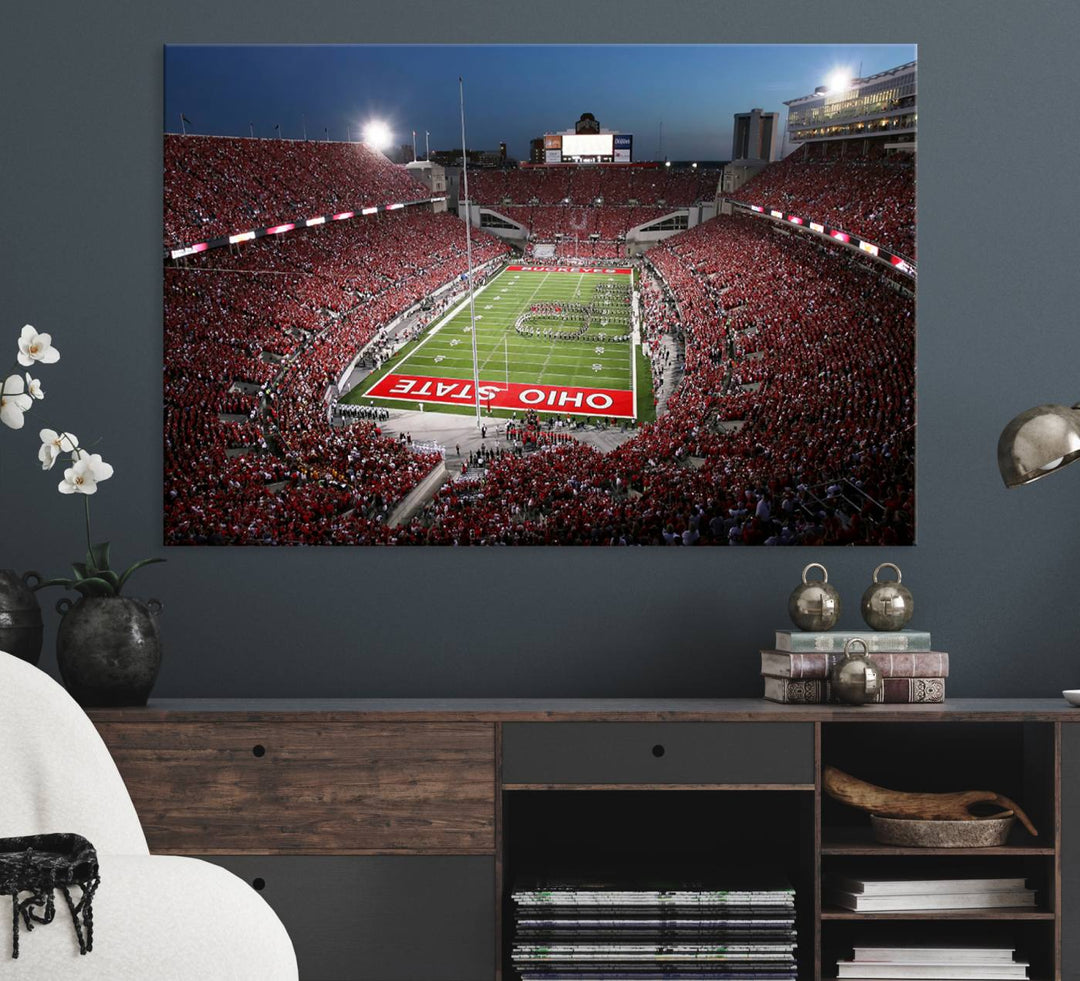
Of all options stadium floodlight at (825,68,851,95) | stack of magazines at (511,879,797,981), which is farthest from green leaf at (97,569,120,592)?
stadium floodlight at (825,68,851,95)

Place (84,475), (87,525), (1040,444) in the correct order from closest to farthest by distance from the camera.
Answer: (1040,444), (84,475), (87,525)

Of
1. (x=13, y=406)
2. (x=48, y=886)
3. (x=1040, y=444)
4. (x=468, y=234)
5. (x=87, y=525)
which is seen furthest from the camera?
(x=468, y=234)

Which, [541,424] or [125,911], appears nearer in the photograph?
[125,911]

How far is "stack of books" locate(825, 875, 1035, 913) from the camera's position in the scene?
2369 mm

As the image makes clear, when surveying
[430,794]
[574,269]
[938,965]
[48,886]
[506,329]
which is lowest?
[938,965]

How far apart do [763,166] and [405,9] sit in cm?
100

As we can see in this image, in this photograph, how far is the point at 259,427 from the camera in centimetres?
285

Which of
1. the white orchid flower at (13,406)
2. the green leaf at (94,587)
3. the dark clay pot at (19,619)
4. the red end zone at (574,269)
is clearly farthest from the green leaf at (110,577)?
the red end zone at (574,269)

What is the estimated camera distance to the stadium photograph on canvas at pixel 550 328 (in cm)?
285

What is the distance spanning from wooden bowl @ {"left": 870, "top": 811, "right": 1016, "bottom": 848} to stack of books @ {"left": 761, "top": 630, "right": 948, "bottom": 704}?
0.88ft

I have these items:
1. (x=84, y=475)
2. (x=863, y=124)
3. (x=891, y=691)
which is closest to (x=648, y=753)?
(x=891, y=691)

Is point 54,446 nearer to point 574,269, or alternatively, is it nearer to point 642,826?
point 574,269

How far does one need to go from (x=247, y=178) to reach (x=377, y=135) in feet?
1.14

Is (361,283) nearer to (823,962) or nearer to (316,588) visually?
(316,588)
